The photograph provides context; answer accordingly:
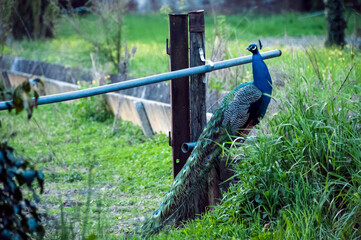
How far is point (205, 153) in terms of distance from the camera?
3.28 metres

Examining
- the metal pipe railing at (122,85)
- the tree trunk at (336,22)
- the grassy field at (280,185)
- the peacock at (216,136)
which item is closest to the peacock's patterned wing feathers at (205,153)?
the peacock at (216,136)

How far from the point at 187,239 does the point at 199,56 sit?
140 centimetres

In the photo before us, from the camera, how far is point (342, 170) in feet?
9.85

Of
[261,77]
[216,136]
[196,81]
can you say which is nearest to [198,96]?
[196,81]

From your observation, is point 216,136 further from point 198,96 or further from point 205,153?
point 198,96

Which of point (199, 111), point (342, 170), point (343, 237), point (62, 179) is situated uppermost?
point (199, 111)

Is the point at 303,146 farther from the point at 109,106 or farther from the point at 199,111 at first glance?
the point at 109,106

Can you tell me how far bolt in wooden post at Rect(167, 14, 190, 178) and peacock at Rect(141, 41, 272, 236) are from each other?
1.21ft

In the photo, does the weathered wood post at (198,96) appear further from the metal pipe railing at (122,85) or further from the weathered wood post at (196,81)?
the metal pipe railing at (122,85)

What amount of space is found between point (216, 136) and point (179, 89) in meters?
0.58

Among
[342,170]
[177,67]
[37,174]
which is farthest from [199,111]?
[37,174]

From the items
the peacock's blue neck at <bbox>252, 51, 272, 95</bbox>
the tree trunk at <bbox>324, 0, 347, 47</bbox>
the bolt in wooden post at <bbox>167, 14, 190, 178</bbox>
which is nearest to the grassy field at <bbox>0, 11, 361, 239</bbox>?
the peacock's blue neck at <bbox>252, 51, 272, 95</bbox>

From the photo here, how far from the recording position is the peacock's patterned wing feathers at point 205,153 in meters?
3.19

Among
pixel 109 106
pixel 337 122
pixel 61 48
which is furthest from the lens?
pixel 61 48
